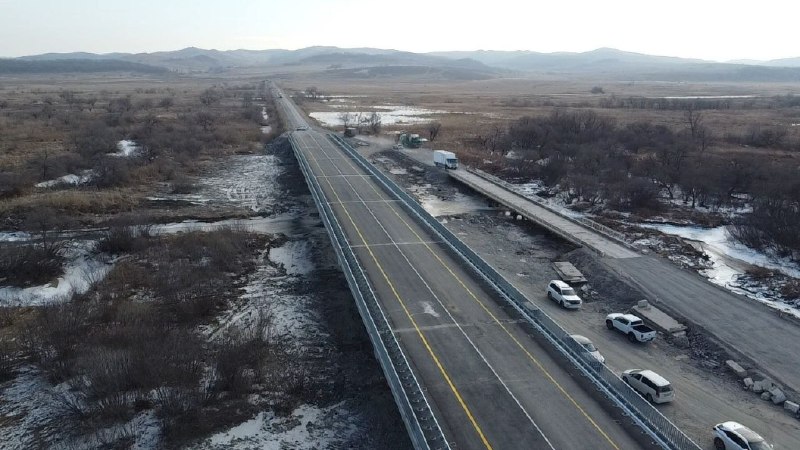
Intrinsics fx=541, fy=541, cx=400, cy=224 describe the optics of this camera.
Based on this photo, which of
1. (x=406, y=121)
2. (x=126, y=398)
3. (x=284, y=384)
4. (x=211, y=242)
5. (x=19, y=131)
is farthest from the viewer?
(x=406, y=121)

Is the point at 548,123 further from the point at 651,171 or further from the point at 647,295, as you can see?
the point at 647,295

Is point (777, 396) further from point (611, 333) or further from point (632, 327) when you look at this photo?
point (611, 333)

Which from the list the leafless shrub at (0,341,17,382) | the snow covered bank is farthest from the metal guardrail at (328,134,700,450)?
the leafless shrub at (0,341,17,382)

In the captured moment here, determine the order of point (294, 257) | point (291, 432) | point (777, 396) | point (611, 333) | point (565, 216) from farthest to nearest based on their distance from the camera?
point (565, 216), point (294, 257), point (611, 333), point (777, 396), point (291, 432)

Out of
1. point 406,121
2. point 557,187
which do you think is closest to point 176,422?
point 557,187

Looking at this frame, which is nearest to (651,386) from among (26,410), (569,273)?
(569,273)

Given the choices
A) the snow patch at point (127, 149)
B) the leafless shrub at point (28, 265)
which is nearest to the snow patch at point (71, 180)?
the snow patch at point (127, 149)
